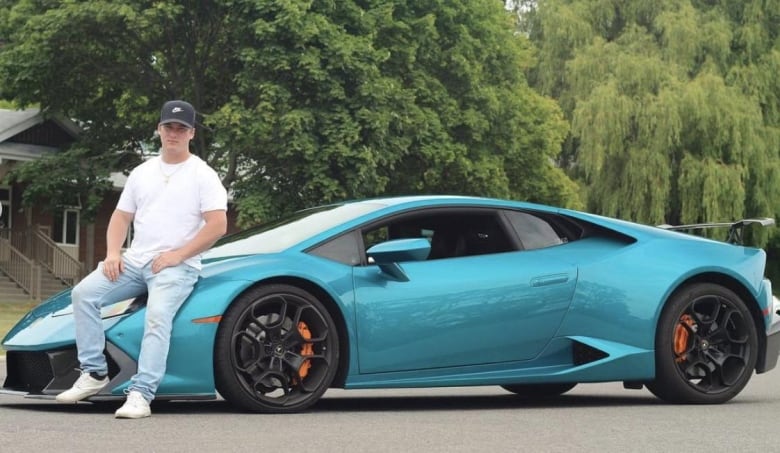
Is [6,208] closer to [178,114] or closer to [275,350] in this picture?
[178,114]

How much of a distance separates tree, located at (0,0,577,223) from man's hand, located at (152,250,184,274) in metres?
24.3

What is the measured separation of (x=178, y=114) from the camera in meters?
7.64

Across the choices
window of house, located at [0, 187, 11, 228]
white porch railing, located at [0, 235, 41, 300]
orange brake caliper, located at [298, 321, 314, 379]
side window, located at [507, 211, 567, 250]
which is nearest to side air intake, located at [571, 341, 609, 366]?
side window, located at [507, 211, 567, 250]

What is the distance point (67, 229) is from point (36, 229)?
16.4ft

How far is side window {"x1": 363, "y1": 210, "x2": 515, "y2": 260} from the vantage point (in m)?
8.48

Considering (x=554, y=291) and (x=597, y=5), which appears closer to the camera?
(x=554, y=291)

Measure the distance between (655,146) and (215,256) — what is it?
33819mm

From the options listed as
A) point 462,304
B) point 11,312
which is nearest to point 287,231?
point 462,304

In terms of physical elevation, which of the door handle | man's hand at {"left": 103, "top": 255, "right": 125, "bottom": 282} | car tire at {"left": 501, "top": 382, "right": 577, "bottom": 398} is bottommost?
car tire at {"left": 501, "top": 382, "right": 577, "bottom": 398}

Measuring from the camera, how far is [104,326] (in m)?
7.48

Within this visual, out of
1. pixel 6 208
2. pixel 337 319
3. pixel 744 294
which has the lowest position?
pixel 337 319

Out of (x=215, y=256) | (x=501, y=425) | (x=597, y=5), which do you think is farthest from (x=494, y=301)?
(x=597, y=5)

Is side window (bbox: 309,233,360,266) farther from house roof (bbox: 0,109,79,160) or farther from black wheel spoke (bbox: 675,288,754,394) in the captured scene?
house roof (bbox: 0,109,79,160)

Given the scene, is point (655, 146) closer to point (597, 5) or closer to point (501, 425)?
point (597, 5)
